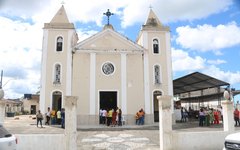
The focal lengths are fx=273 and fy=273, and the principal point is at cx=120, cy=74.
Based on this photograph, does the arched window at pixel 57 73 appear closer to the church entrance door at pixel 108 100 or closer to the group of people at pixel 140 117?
the church entrance door at pixel 108 100

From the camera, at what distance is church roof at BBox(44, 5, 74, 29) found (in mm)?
24734

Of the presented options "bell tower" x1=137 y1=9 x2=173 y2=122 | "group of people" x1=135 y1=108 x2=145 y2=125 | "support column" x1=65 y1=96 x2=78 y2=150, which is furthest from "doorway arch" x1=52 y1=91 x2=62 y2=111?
"support column" x1=65 y1=96 x2=78 y2=150

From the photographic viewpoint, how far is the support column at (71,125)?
10578mm

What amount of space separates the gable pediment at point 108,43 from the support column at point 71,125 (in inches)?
547

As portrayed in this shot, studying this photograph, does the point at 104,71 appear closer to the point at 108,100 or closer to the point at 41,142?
the point at 108,100

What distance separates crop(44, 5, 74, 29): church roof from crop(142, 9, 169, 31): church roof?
7070 millimetres

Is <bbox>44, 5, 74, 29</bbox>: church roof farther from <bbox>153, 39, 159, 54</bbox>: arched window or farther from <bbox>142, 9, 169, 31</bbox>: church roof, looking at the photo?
<bbox>153, 39, 159, 54</bbox>: arched window

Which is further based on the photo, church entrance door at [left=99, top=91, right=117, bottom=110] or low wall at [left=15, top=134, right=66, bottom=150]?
church entrance door at [left=99, top=91, right=117, bottom=110]

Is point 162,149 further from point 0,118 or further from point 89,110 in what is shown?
point 89,110

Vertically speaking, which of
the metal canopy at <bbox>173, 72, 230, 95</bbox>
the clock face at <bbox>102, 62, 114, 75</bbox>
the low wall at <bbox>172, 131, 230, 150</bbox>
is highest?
the clock face at <bbox>102, 62, 114, 75</bbox>

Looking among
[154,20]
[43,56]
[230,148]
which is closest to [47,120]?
[43,56]

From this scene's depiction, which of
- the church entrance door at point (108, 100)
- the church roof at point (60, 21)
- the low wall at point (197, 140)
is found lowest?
the low wall at point (197, 140)

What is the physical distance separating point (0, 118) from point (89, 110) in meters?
12.4

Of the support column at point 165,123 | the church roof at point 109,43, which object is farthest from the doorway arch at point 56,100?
the support column at point 165,123
